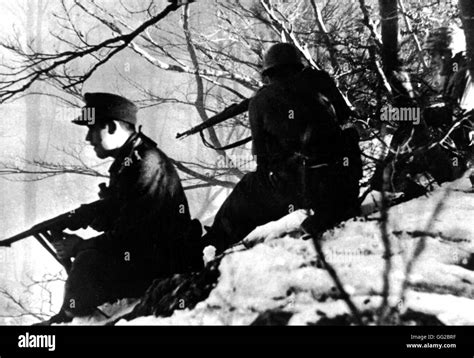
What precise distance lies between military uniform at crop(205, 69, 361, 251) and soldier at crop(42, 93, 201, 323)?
38 centimetres

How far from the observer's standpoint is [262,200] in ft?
12.1

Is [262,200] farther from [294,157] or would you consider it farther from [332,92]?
[332,92]

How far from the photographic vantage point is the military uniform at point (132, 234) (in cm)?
356

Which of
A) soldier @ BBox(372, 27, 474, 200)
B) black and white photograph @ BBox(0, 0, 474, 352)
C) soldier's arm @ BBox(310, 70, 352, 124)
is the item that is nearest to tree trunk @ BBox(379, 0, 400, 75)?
black and white photograph @ BBox(0, 0, 474, 352)

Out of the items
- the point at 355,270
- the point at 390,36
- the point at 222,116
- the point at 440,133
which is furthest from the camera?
the point at 390,36

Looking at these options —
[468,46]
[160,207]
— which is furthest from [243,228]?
[468,46]

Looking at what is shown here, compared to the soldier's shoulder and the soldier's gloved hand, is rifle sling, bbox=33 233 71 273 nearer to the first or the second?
the soldier's gloved hand

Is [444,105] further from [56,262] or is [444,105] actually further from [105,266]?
[56,262]

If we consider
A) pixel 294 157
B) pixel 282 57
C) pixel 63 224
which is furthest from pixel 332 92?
pixel 63 224

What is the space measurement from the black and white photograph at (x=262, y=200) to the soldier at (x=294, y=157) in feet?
0.03

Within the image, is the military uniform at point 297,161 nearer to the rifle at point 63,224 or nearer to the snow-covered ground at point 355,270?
the snow-covered ground at point 355,270

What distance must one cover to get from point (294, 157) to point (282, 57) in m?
0.74

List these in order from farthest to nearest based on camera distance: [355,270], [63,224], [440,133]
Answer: [440,133]
[63,224]
[355,270]

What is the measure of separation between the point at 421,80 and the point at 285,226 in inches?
66.5
